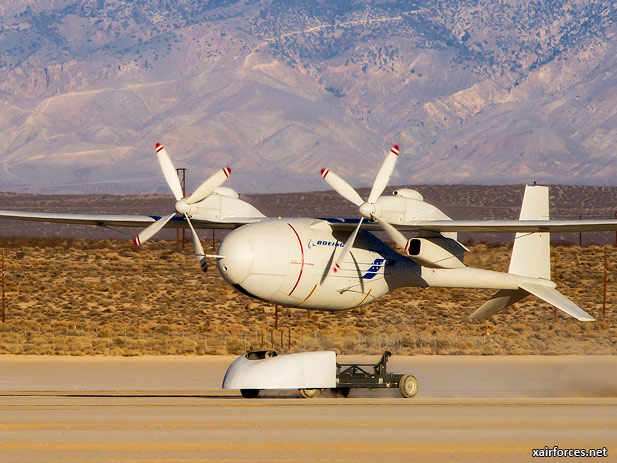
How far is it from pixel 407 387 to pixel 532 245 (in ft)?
27.2

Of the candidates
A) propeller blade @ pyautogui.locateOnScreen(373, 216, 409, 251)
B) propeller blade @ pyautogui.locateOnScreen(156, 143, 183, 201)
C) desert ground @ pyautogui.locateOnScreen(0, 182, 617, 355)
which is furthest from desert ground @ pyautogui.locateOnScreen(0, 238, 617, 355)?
propeller blade @ pyautogui.locateOnScreen(156, 143, 183, 201)

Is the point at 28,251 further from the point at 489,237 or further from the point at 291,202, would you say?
the point at 291,202

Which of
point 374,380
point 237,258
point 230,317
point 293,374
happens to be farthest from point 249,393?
point 230,317

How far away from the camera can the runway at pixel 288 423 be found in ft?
82.6

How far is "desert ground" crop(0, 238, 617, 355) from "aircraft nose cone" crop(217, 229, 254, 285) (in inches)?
396

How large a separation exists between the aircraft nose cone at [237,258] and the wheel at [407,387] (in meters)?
6.37

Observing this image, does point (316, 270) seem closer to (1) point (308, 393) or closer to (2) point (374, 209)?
(2) point (374, 209)

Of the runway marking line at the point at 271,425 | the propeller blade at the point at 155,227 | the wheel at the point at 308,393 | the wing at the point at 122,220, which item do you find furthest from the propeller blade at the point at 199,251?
the runway marking line at the point at 271,425

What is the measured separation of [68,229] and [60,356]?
378 feet

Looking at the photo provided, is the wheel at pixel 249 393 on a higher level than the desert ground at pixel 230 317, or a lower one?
lower

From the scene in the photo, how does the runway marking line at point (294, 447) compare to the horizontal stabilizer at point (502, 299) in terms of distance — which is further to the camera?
the horizontal stabilizer at point (502, 299)

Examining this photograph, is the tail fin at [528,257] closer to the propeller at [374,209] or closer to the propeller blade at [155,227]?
the propeller at [374,209]

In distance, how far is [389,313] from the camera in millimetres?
75000

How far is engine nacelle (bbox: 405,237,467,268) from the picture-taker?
3756cm
